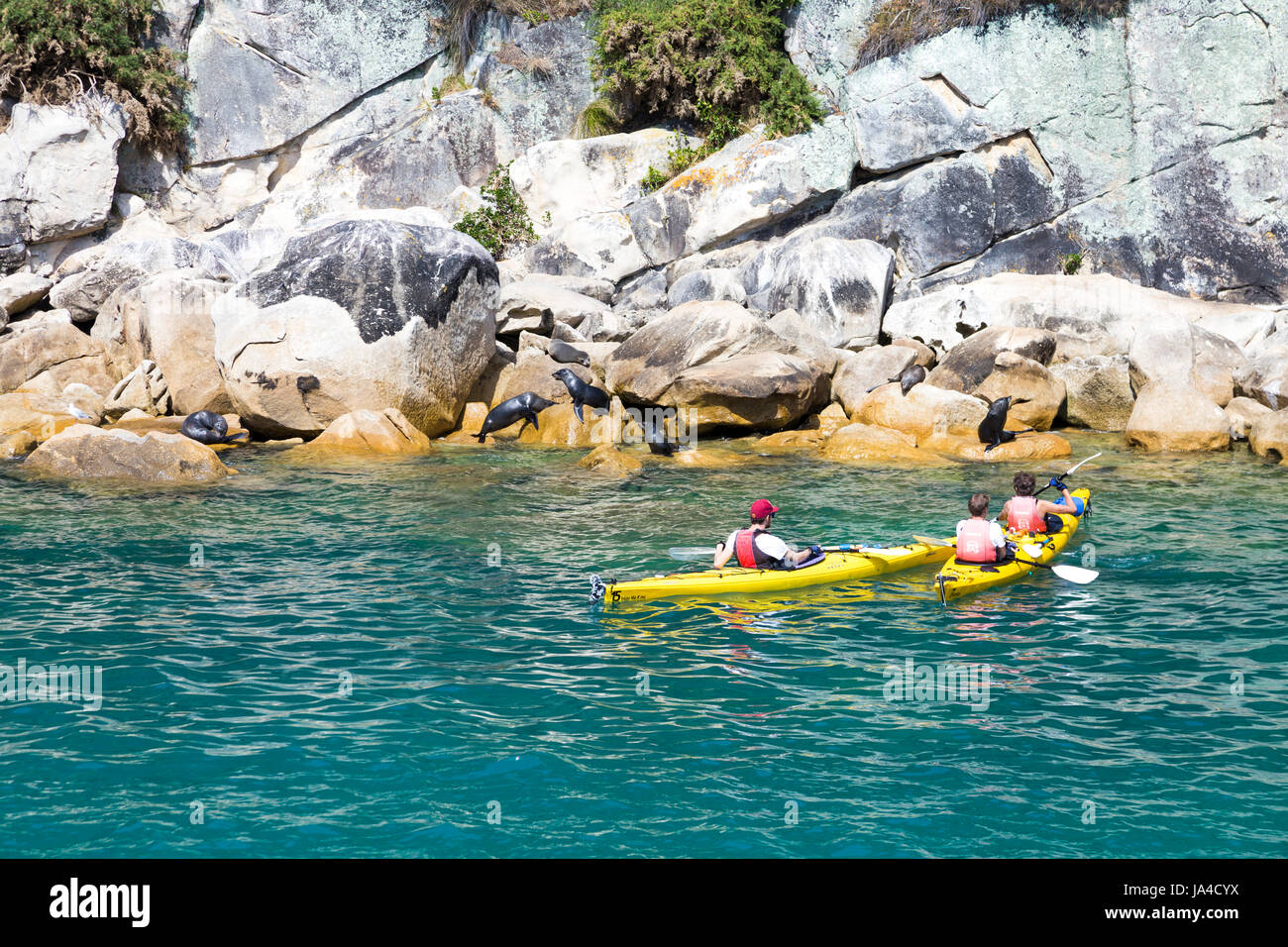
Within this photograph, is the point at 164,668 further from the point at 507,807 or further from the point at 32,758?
the point at 507,807

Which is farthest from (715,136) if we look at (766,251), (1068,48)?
(1068,48)

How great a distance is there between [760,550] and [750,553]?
0.33 feet

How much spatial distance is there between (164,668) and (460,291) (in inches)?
401

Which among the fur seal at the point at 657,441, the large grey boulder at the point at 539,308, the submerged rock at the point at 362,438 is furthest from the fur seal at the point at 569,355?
the submerged rock at the point at 362,438

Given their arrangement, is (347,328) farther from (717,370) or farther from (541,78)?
(541,78)

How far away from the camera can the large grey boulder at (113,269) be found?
19.9 m

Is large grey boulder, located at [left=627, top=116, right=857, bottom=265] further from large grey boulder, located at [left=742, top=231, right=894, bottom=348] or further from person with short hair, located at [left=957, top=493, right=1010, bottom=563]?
person with short hair, located at [left=957, top=493, right=1010, bottom=563]

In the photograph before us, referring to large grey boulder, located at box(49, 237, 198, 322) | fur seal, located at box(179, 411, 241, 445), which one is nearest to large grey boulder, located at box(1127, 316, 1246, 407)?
fur seal, located at box(179, 411, 241, 445)

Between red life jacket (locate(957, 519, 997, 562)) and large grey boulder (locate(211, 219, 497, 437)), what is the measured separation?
9.28 meters

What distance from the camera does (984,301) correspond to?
711 inches

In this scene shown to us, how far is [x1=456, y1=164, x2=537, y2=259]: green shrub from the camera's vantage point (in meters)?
22.8

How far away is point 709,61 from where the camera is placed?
73.1 feet

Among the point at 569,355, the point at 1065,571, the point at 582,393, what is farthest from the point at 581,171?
the point at 1065,571

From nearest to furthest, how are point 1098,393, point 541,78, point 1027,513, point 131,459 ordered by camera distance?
point 1027,513 → point 131,459 → point 1098,393 → point 541,78
